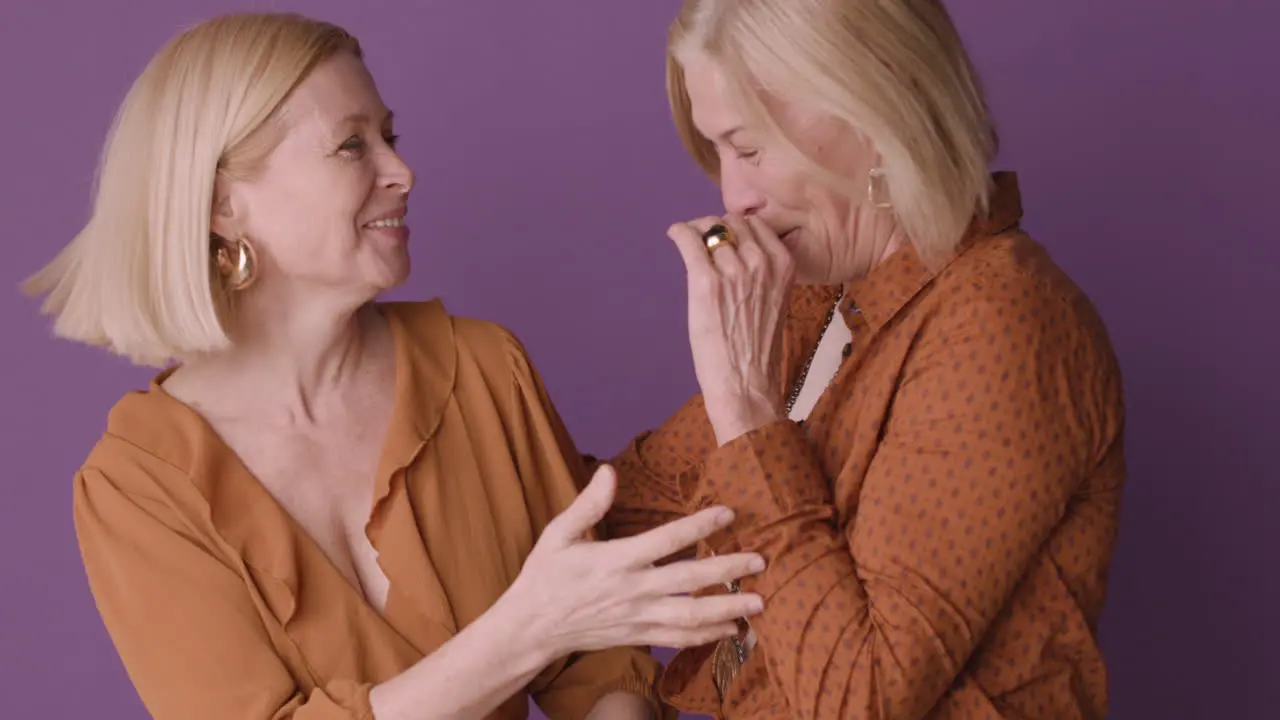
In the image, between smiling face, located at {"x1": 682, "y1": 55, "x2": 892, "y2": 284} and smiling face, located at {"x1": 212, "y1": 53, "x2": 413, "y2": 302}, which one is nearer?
smiling face, located at {"x1": 682, "y1": 55, "x2": 892, "y2": 284}

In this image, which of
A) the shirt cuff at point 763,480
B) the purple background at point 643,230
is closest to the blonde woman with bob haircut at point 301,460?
the shirt cuff at point 763,480

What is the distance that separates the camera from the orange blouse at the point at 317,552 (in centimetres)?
189

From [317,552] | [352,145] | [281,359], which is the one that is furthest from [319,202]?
[317,552]

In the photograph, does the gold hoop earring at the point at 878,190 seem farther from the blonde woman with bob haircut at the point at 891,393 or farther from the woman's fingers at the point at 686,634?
the woman's fingers at the point at 686,634

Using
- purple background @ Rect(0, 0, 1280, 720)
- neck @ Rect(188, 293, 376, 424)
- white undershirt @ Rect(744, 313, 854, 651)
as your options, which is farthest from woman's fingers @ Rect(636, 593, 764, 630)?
purple background @ Rect(0, 0, 1280, 720)

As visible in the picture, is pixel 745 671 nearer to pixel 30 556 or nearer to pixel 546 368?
pixel 546 368

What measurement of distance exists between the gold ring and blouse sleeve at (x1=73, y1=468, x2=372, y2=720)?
0.67m

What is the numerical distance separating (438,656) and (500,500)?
317mm

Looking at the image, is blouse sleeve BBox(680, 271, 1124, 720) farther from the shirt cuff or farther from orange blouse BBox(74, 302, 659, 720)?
orange blouse BBox(74, 302, 659, 720)

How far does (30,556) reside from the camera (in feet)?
10.1

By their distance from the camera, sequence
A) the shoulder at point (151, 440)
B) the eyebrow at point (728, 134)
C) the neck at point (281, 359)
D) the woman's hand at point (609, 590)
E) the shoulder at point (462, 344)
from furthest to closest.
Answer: the shoulder at point (462, 344) < the neck at point (281, 359) < the shoulder at point (151, 440) < the eyebrow at point (728, 134) < the woman's hand at point (609, 590)

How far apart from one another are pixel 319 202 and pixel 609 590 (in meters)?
0.64

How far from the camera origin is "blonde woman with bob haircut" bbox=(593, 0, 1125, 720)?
5.31 feet

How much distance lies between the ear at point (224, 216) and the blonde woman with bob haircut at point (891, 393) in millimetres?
596
